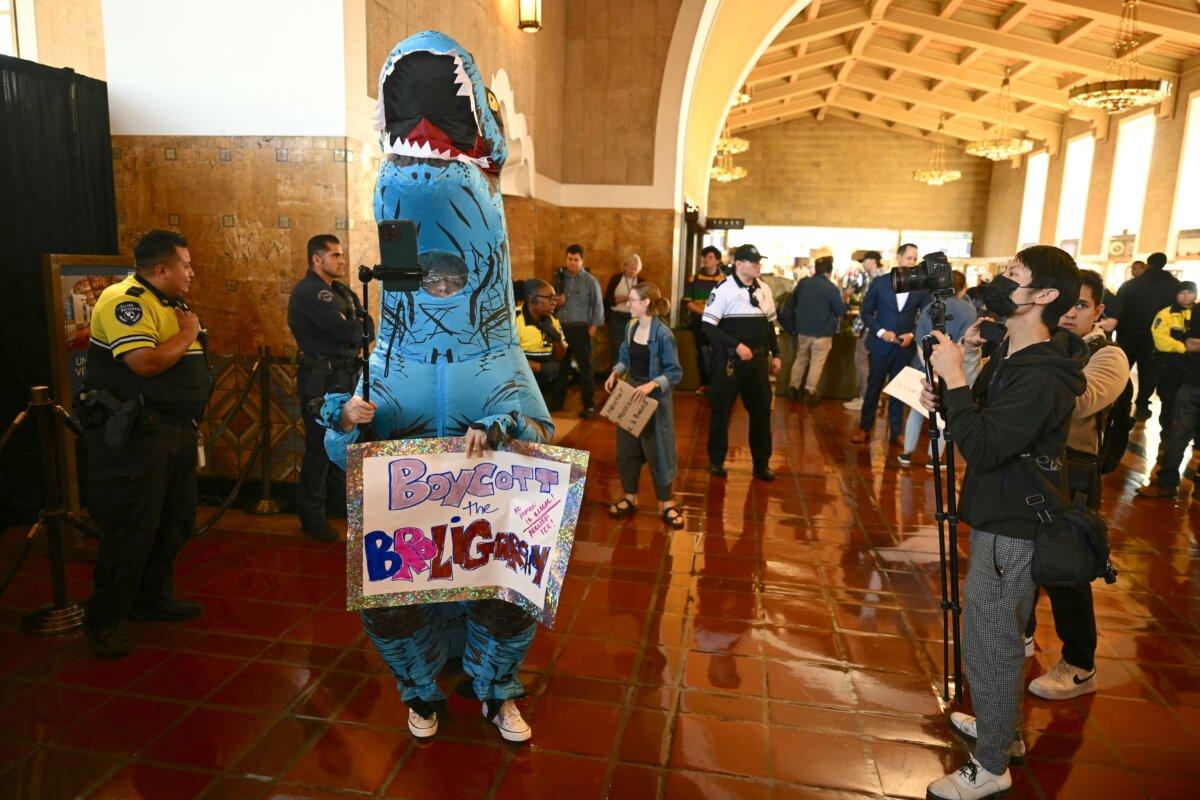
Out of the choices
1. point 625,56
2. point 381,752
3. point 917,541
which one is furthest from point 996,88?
point 381,752

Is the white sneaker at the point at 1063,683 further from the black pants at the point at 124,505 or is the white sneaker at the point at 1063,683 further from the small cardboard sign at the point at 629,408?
the black pants at the point at 124,505

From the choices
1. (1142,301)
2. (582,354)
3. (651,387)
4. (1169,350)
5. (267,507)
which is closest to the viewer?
(651,387)

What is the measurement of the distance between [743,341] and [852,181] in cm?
2395

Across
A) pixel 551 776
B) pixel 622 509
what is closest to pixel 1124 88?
pixel 622 509

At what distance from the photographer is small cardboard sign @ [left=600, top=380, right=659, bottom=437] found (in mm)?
4797

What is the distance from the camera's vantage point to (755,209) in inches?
1113

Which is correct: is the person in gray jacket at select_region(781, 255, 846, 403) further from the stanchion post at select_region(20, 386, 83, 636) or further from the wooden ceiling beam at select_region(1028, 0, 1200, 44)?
the wooden ceiling beam at select_region(1028, 0, 1200, 44)

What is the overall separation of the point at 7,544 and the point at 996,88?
21935mm

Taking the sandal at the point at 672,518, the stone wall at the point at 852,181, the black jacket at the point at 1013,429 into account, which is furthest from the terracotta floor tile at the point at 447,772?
the stone wall at the point at 852,181

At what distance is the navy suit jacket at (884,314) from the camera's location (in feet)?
22.7

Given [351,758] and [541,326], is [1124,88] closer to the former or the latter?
[541,326]

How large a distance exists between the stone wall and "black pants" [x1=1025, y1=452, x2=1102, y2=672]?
2621 cm

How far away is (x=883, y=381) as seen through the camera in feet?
24.4

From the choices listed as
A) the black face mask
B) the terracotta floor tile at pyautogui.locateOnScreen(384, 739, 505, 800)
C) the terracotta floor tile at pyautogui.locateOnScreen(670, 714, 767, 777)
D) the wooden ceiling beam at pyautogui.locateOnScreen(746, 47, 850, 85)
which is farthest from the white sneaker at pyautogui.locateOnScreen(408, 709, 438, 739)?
the wooden ceiling beam at pyautogui.locateOnScreen(746, 47, 850, 85)
